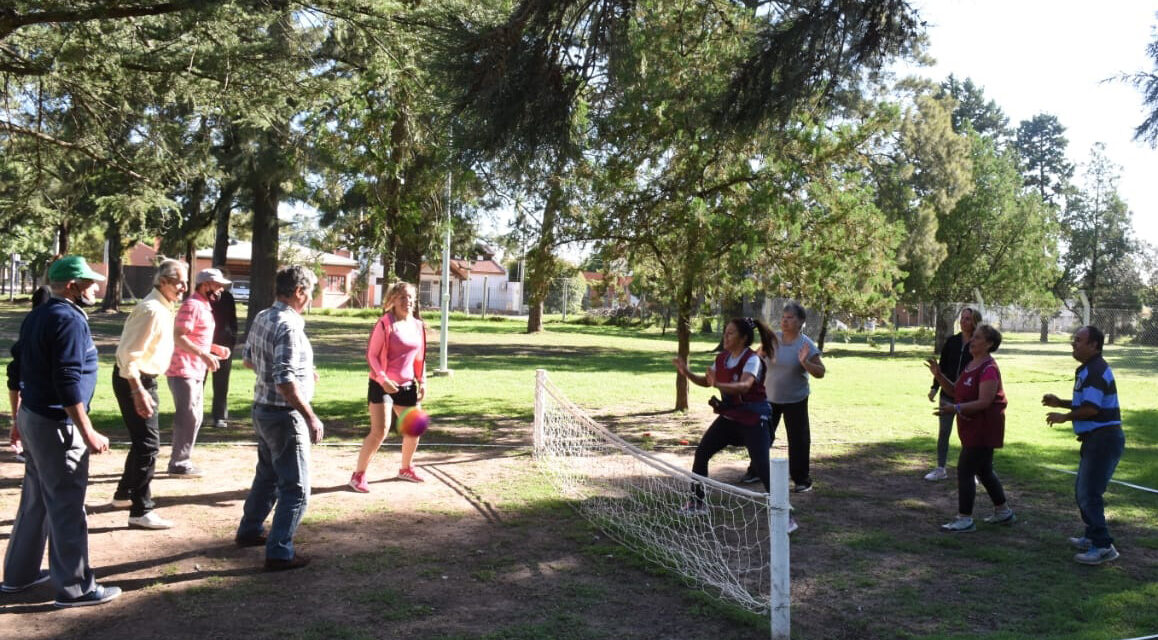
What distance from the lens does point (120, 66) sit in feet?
33.2

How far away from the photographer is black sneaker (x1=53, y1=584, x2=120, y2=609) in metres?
4.92

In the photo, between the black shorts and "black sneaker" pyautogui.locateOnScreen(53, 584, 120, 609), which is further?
the black shorts

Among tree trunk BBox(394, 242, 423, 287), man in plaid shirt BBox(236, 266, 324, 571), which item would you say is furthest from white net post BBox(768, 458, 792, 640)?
tree trunk BBox(394, 242, 423, 287)

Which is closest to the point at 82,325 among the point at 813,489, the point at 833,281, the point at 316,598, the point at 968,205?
the point at 316,598

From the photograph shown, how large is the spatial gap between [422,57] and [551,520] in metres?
5.20

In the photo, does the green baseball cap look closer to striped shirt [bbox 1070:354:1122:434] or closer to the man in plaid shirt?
the man in plaid shirt

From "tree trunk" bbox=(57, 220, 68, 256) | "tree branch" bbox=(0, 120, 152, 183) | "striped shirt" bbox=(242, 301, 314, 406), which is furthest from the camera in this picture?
"tree trunk" bbox=(57, 220, 68, 256)

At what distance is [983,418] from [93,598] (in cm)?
603

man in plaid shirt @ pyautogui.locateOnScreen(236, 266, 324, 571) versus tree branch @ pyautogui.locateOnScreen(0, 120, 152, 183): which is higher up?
tree branch @ pyautogui.locateOnScreen(0, 120, 152, 183)

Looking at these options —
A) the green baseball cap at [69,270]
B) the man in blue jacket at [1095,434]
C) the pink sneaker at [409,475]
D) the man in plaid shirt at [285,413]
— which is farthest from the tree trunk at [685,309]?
the green baseball cap at [69,270]

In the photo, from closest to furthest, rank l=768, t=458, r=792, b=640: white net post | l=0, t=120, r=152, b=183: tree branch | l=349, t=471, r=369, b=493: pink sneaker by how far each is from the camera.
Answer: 1. l=768, t=458, r=792, b=640: white net post
2. l=349, t=471, r=369, b=493: pink sneaker
3. l=0, t=120, r=152, b=183: tree branch

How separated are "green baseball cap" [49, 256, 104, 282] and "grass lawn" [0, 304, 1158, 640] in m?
4.01

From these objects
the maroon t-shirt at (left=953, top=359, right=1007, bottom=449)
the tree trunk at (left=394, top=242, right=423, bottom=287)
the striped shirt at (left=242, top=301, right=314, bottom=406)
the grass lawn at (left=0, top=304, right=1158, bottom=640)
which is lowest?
the grass lawn at (left=0, top=304, right=1158, bottom=640)

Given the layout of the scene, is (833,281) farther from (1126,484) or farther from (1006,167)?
(1006,167)
